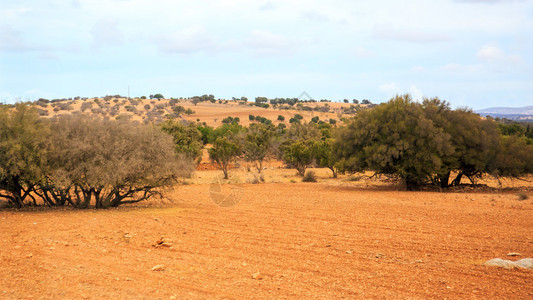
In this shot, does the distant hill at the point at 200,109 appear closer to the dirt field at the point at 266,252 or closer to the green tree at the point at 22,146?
the green tree at the point at 22,146

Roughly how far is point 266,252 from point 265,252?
0.02m

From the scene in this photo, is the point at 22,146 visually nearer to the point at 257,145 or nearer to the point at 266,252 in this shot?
the point at 266,252

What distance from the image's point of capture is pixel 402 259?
9922 millimetres

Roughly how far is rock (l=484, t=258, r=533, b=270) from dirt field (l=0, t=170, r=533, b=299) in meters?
0.25

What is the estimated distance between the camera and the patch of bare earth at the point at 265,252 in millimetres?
7969

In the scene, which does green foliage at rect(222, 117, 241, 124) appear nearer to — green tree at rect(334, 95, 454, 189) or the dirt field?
green tree at rect(334, 95, 454, 189)

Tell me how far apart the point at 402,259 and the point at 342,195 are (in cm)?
1377

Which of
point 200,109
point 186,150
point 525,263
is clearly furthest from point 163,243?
point 200,109

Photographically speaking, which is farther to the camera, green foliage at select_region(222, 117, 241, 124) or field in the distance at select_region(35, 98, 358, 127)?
green foliage at select_region(222, 117, 241, 124)

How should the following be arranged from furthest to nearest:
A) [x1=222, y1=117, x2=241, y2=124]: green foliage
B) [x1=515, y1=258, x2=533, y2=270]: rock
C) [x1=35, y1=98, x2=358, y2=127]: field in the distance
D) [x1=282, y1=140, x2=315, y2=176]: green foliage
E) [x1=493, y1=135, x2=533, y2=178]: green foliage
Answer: [x1=222, y1=117, x2=241, y2=124]: green foliage < [x1=35, y1=98, x2=358, y2=127]: field in the distance < [x1=282, y1=140, x2=315, y2=176]: green foliage < [x1=493, y1=135, x2=533, y2=178]: green foliage < [x1=515, y1=258, x2=533, y2=270]: rock

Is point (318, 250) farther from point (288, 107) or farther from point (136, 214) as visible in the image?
point (288, 107)

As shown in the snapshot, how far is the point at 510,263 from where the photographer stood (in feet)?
29.6

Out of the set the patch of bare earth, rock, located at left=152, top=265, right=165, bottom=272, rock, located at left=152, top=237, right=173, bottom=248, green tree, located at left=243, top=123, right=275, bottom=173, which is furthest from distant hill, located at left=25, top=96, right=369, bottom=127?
rock, located at left=152, top=265, right=165, bottom=272

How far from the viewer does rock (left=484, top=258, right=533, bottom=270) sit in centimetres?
890
